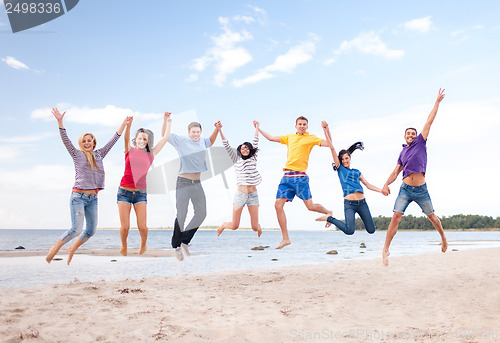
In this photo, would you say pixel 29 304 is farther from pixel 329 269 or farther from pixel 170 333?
pixel 329 269

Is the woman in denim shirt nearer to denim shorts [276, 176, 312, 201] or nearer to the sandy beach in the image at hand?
denim shorts [276, 176, 312, 201]

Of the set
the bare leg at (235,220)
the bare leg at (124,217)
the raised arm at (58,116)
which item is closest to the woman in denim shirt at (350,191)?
the bare leg at (235,220)

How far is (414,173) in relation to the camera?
9773 millimetres

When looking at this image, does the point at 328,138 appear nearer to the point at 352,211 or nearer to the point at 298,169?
the point at 298,169

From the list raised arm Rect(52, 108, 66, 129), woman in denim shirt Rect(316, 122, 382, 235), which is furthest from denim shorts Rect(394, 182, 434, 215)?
raised arm Rect(52, 108, 66, 129)

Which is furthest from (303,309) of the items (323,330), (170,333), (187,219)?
(187,219)

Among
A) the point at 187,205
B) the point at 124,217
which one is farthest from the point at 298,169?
the point at 124,217

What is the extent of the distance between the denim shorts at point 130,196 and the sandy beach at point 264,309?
4.81 m

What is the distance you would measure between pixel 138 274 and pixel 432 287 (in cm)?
1967

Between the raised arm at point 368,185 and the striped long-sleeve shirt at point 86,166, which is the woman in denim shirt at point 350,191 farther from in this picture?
the striped long-sleeve shirt at point 86,166

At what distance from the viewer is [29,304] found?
546 inches

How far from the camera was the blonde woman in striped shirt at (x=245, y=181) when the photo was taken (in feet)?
30.7

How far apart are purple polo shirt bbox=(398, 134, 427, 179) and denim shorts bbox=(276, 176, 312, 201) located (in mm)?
2437

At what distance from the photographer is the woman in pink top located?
8.42m
